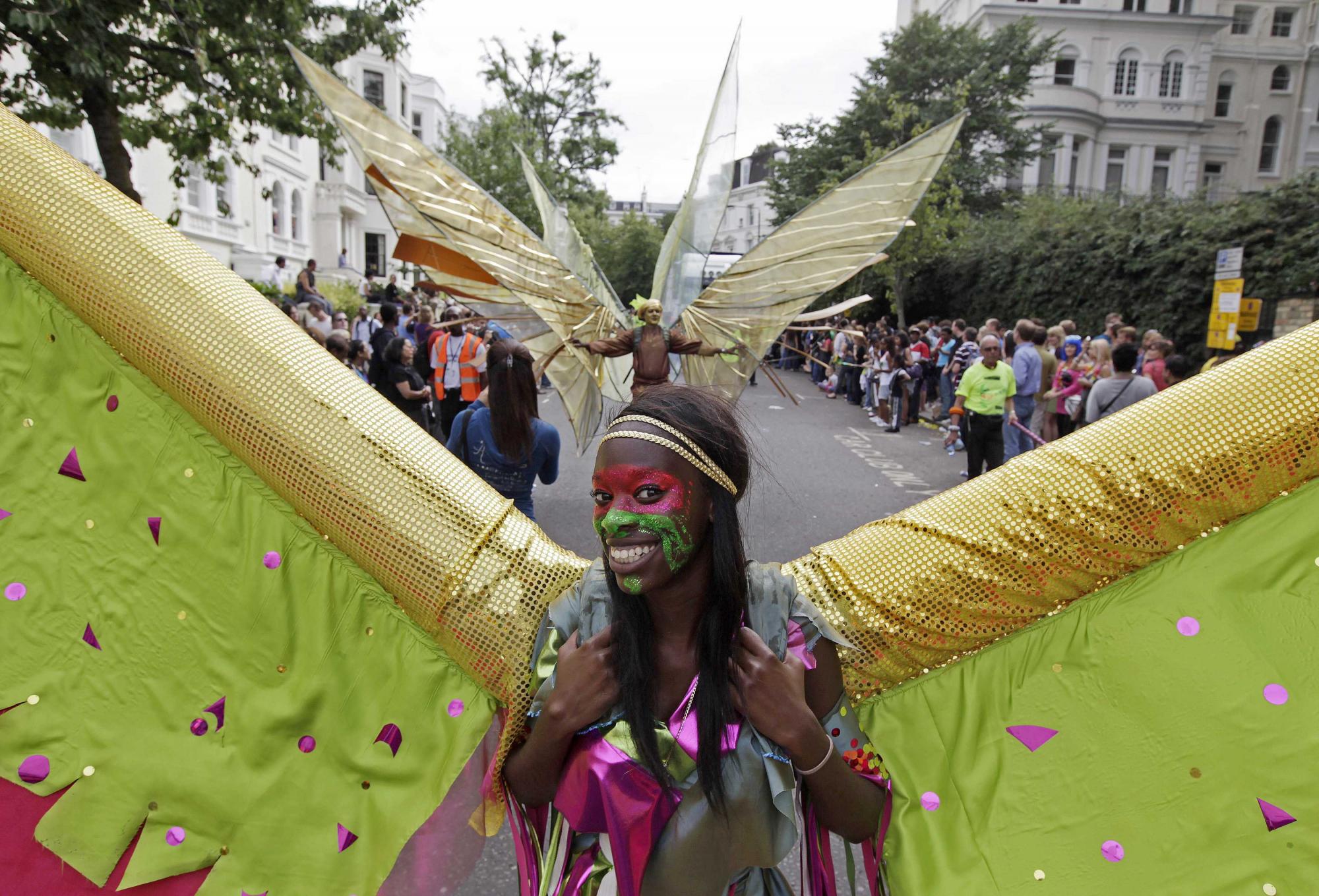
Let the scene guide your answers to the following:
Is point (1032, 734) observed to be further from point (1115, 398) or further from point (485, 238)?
point (1115, 398)

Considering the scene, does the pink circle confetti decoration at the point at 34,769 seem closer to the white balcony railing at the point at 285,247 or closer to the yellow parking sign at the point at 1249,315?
the yellow parking sign at the point at 1249,315

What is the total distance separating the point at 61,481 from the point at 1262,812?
2.27 m

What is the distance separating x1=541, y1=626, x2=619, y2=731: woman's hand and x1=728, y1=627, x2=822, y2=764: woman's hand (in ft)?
0.64

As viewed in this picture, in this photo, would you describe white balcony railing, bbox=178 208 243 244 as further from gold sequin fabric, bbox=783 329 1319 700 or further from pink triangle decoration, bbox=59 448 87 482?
gold sequin fabric, bbox=783 329 1319 700

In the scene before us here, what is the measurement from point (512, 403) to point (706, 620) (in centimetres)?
297

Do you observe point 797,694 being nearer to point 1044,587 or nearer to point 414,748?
point 1044,587

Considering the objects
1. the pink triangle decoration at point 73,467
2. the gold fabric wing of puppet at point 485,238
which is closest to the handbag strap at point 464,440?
the gold fabric wing of puppet at point 485,238

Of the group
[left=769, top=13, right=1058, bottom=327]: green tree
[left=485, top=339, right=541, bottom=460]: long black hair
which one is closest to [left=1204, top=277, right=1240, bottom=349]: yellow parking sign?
[left=485, top=339, right=541, bottom=460]: long black hair

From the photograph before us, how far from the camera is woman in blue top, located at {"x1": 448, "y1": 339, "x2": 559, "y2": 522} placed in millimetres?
4172

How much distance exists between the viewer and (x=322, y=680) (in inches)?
64.4

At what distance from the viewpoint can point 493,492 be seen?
5.62 feet

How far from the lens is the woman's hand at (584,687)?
Answer: 1.33 m

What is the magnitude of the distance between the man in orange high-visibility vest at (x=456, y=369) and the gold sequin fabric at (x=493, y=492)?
660 cm

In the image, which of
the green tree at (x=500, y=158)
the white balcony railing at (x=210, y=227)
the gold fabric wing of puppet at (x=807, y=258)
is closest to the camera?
the gold fabric wing of puppet at (x=807, y=258)
